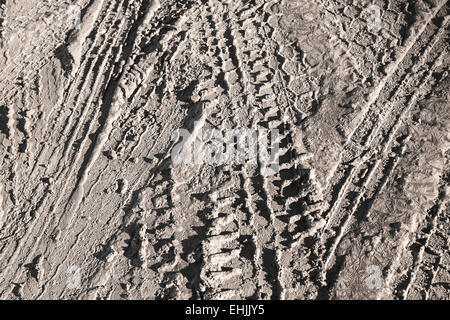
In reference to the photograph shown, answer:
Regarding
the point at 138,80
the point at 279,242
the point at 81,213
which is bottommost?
the point at 279,242

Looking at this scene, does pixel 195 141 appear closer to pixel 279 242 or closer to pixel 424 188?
pixel 279 242

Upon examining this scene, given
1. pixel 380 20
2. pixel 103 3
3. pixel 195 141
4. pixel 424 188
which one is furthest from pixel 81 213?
pixel 380 20

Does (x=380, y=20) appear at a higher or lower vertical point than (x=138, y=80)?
lower
